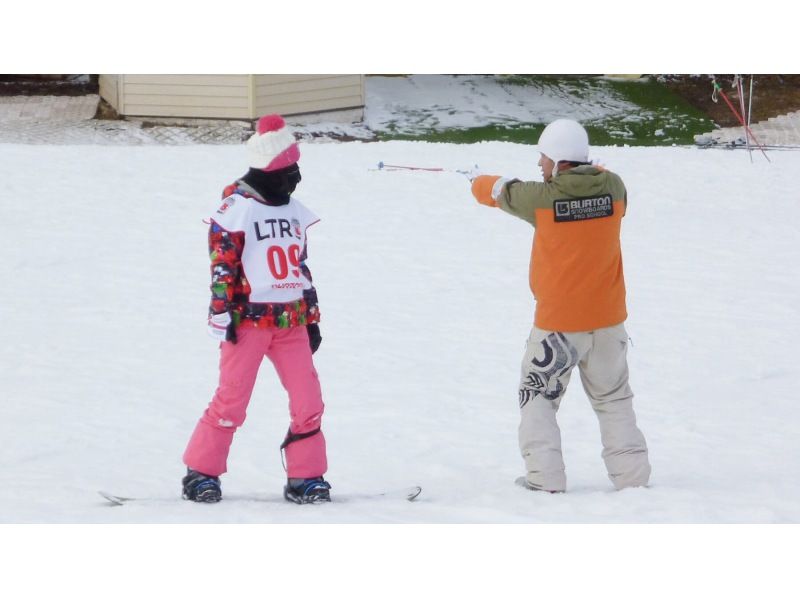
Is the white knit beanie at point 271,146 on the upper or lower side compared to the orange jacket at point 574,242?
upper

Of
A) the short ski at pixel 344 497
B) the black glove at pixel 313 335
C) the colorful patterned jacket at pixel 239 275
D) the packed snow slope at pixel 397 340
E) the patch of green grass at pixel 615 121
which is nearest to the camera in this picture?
the colorful patterned jacket at pixel 239 275

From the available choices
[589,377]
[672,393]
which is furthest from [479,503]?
[672,393]

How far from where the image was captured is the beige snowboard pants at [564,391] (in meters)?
5.18

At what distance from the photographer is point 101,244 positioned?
33.5ft

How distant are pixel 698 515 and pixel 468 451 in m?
1.79

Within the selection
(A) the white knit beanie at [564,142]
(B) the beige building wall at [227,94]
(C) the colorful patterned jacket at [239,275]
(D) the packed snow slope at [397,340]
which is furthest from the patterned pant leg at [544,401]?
(B) the beige building wall at [227,94]

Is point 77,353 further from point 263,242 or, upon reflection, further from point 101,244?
point 263,242

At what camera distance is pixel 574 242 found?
505 cm

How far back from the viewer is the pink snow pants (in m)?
5.01

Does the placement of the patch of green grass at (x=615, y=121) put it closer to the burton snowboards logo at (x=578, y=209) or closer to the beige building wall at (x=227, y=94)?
the beige building wall at (x=227, y=94)

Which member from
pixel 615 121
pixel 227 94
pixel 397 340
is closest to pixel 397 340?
pixel 397 340

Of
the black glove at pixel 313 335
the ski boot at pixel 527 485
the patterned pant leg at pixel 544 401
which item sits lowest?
the ski boot at pixel 527 485

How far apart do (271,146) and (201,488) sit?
4.95ft

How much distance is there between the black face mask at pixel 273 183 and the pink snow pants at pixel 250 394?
1.86 ft
